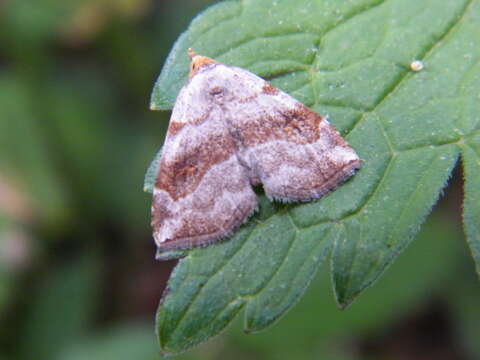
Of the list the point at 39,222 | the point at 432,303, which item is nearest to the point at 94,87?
the point at 39,222

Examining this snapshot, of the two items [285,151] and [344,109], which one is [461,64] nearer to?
[344,109]

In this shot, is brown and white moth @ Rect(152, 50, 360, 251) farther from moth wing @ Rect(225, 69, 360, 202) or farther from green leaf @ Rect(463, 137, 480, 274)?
green leaf @ Rect(463, 137, 480, 274)

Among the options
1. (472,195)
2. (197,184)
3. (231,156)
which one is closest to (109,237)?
(197,184)

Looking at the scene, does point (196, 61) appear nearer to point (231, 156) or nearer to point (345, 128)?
point (231, 156)

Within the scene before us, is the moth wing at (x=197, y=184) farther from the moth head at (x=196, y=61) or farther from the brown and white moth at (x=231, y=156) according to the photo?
the moth head at (x=196, y=61)

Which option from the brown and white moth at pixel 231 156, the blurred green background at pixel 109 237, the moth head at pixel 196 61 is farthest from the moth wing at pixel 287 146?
the blurred green background at pixel 109 237
